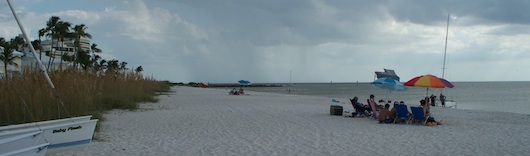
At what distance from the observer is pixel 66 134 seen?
20.3 ft

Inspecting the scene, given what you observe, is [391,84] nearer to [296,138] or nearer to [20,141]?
[296,138]

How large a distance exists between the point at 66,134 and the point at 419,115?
8.96 metres

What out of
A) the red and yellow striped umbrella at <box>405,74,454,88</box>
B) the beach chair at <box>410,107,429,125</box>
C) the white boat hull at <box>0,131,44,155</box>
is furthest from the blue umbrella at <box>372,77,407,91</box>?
the white boat hull at <box>0,131,44,155</box>

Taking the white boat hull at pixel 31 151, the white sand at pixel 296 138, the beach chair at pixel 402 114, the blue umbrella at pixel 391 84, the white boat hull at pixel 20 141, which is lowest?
the white sand at pixel 296 138

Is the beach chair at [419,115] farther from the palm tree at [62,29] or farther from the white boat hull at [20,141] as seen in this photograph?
the palm tree at [62,29]

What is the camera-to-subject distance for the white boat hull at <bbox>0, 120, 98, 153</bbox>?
5975 mm

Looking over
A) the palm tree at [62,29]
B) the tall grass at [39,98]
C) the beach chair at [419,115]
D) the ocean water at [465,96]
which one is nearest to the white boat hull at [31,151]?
the tall grass at [39,98]

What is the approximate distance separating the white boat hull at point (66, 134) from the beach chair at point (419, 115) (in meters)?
8.46

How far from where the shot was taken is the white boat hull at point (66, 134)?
5.98m

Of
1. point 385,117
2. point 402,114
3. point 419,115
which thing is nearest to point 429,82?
point 419,115

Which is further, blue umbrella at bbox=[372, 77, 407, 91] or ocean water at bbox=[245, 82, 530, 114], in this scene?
ocean water at bbox=[245, 82, 530, 114]

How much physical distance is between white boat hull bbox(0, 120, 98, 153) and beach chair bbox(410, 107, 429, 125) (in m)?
8.46

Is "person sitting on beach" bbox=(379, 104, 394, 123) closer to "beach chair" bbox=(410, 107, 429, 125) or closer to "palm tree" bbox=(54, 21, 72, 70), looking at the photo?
"beach chair" bbox=(410, 107, 429, 125)

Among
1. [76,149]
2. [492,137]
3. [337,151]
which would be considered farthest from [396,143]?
[76,149]
